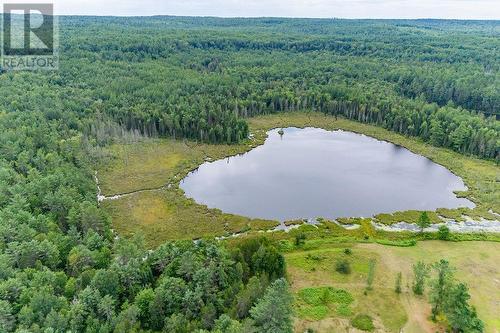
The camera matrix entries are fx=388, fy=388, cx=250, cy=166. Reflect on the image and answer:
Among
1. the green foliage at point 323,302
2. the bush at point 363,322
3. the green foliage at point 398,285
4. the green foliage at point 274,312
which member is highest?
the green foliage at point 274,312

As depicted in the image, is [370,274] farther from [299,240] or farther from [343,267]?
[299,240]

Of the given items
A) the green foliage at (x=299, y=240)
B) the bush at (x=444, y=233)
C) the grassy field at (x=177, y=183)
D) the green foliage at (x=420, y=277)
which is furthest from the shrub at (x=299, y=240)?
the bush at (x=444, y=233)

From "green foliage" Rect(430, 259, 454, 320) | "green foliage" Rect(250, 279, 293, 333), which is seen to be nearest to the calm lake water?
"green foliage" Rect(430, 259, 454, 320)

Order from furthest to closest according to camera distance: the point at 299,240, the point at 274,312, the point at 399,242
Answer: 1. the point at 399,242
2. the point at 299,240
3. the point at 274,312

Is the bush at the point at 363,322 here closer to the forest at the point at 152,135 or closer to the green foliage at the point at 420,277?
the green foliage at the point at 420,277

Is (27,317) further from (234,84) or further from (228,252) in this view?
(234,84)

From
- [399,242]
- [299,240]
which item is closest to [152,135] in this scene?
[299,240]
